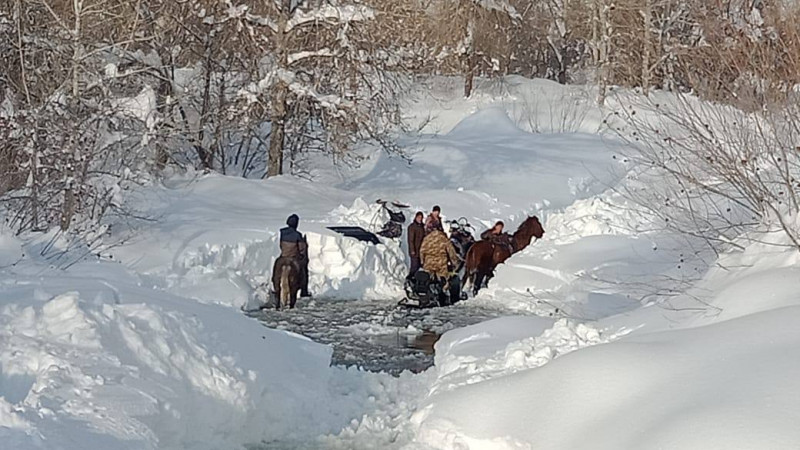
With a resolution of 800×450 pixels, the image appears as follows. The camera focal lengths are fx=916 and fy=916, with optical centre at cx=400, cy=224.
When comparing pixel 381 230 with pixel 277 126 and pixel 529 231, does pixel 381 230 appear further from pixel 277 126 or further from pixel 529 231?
pixel 277 126

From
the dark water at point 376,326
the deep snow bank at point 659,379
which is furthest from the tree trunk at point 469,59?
the deep snow bank at point 659,379

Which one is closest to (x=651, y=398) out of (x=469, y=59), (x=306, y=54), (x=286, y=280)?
(x=286, y=280)

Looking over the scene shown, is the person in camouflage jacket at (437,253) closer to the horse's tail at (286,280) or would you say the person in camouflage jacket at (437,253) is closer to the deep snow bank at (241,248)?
the deep snow bank at (241,248)

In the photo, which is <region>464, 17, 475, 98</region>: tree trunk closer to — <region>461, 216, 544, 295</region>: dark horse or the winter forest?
the winter forest

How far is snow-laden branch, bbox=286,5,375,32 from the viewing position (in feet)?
73.6

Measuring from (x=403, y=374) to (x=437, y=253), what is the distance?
5492 millimetres

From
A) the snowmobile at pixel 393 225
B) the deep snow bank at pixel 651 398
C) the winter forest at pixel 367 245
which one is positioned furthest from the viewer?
the snowmobile at pixel 393 225

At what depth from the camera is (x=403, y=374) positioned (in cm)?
1114

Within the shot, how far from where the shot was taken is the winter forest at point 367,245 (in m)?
7.50

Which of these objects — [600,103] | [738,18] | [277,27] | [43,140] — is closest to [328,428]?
[738,18]

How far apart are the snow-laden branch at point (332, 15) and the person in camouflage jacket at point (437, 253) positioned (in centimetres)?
806

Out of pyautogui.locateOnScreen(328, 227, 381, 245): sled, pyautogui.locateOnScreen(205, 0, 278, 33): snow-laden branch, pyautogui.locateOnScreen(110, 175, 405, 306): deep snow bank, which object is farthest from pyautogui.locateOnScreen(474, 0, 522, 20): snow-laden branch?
pyautogui.locateOnScreen(328, 227, 381, 245): sled

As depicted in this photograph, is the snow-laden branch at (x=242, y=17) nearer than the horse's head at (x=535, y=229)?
No

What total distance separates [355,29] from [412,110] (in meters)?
16.5
